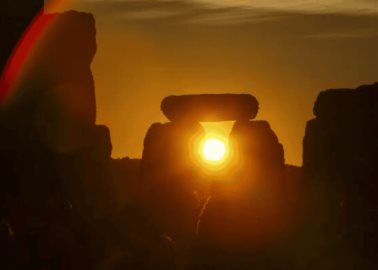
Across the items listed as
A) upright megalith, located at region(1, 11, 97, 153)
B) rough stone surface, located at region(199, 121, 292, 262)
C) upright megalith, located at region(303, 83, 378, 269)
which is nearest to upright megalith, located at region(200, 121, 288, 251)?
rough stone surface, located at region(199, 121, 292, 262)

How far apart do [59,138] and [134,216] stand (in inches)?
300

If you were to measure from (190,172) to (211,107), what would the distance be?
2068 mm

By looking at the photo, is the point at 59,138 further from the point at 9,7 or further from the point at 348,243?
the point at 348,243

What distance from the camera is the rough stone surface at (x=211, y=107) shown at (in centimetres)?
3622

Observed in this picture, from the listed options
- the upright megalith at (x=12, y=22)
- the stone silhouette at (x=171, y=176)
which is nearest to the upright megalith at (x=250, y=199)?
the stone silhouette at (x=171, y=176)

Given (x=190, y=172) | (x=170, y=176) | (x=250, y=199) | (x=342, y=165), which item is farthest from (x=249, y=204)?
(x=190, y=172)

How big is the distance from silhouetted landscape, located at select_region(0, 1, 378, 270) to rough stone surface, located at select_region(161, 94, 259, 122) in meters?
0.03

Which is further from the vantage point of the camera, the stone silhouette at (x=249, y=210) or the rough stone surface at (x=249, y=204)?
the rough stone surface at (x=249, y=204)

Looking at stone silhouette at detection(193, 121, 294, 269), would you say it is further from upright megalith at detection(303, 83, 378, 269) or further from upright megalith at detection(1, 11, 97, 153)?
upright megalith at detection(1, 11, 97, 153)

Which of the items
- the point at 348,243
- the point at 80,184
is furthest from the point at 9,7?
the point at 348,243

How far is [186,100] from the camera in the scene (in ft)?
119

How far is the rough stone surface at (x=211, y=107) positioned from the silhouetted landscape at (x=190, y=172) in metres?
0.03

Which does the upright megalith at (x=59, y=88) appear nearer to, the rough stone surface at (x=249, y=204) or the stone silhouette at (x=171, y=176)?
the stone silhouette at (x=171, y=176)

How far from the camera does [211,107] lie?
1432 inches
